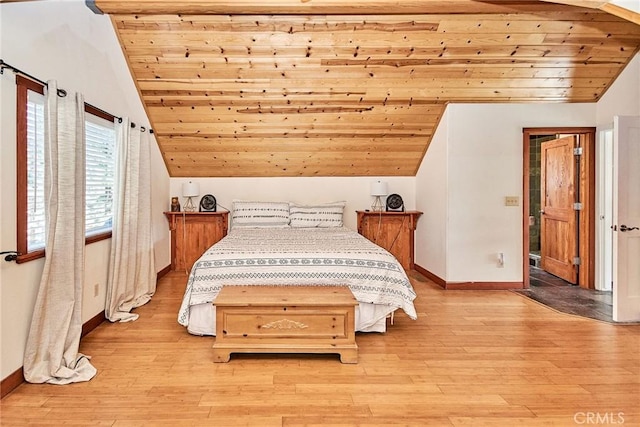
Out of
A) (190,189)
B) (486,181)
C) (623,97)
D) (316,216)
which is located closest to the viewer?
(623,97)

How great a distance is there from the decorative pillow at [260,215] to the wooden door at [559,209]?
11.1 feet

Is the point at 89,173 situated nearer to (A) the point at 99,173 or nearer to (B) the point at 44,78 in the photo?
(A) the point at 99,173

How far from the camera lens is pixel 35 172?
8.26 ft

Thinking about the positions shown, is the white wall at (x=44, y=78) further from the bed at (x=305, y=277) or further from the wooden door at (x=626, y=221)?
the wooden door at (x=626, y=221)

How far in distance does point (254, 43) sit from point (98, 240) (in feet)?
7.18

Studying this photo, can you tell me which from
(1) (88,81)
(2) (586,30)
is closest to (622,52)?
(2) (586,30)

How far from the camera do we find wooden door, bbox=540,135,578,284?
486 centimetres

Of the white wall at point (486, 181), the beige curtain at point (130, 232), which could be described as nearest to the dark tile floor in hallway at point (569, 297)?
the white wall at point (486, 181)

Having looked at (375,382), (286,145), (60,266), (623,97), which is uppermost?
(623,97)

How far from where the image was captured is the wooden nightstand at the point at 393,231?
18.5 ft

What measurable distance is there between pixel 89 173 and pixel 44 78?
0.95 m

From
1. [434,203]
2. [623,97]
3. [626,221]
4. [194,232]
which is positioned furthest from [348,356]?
[623,97]

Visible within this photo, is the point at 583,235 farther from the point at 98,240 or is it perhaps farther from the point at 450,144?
the point at 98,240

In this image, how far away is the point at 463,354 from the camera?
279 cm
